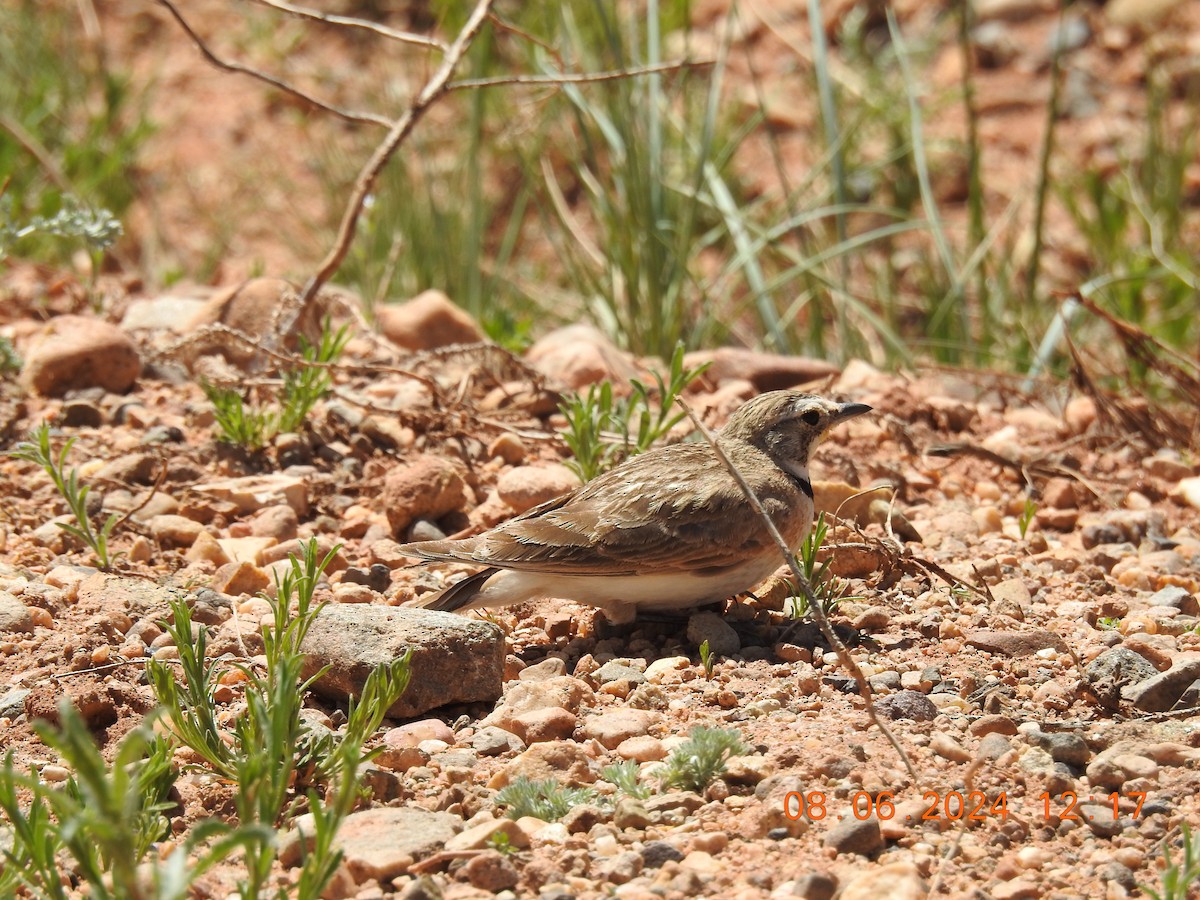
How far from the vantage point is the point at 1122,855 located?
2.77 m

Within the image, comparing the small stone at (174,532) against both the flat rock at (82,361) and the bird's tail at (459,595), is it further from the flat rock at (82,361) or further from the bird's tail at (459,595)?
the flat rock at (82,361)

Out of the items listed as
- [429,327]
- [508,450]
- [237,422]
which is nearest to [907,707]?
[508,450]

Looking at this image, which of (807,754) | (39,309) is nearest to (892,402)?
(807,754)

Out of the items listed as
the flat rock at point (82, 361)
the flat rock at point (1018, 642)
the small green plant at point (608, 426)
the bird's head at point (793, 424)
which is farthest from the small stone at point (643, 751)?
the flat rock at point (82, 361)

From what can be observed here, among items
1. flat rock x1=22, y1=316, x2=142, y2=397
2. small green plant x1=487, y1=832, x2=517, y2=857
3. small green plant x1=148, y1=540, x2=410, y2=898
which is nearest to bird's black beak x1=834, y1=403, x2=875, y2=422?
small green plant x1=148, y1=540, x2=410, y2=898

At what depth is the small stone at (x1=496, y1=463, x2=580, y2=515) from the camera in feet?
14.9

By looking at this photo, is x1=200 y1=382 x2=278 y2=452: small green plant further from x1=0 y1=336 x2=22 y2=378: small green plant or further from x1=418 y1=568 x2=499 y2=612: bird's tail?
x1=418 y1=568 x2=499 y2=612: bird's tail

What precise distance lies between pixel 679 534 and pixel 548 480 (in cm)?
82

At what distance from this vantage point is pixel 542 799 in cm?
297

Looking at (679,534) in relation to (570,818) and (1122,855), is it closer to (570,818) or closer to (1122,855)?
(570,818)

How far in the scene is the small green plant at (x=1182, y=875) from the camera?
94.5 inches

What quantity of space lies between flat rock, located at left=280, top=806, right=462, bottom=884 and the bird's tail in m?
1.00

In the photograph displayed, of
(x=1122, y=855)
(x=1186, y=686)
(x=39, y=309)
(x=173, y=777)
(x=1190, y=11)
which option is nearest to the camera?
(x=1122, y=855)

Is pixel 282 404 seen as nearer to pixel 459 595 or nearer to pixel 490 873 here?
pixel 459 595
